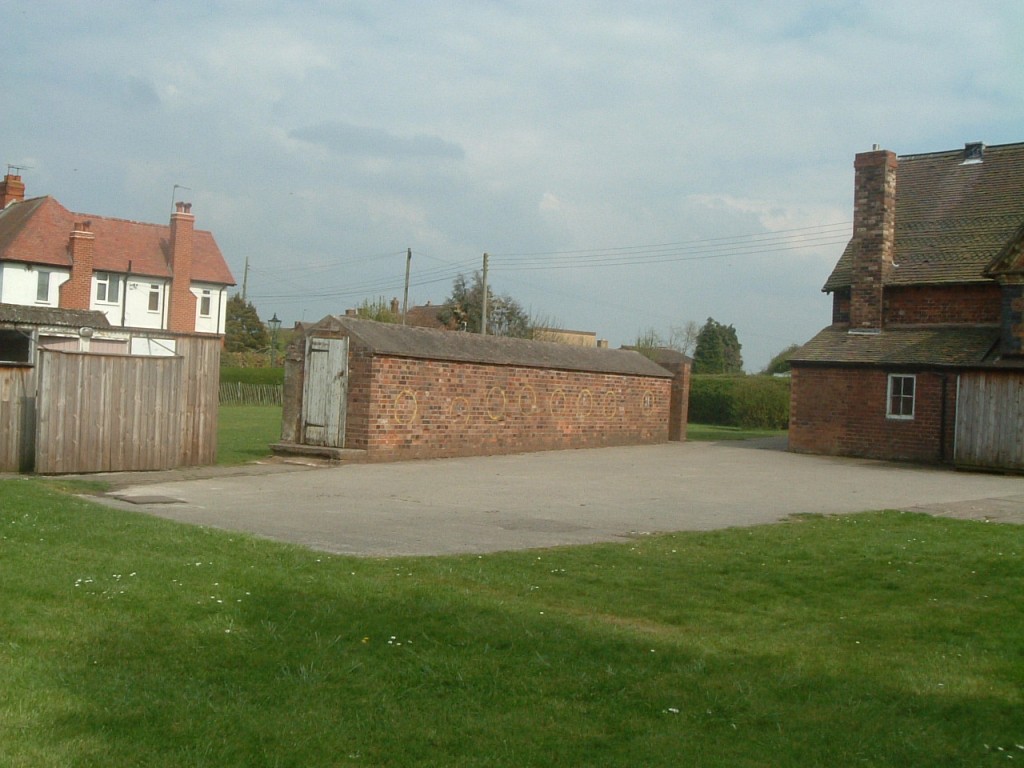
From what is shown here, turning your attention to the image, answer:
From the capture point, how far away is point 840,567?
9867mm

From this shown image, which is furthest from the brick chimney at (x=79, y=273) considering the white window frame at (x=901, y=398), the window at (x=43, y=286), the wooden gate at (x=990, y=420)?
the wooden gate at (x=990, y=420)

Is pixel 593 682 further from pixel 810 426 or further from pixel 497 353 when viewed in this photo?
pixel 810 426

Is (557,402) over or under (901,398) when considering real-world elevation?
under

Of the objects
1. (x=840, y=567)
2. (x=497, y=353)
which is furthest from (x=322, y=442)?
(x=840, y=567)

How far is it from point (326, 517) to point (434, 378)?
1034cm

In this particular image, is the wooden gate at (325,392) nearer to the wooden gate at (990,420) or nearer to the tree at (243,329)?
the wooden gate at (990,420)

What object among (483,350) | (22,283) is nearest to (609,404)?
(483,350)

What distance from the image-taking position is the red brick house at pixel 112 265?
50406 millimetres

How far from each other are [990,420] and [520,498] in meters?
13.3

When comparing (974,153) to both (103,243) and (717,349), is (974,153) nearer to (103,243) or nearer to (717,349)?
(103,243)

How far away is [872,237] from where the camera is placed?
29.5 m

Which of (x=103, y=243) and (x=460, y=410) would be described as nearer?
(x=460, y=410)

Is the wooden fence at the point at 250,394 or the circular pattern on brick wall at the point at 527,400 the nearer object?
the circular pattern on brick wall at the point at 527,400

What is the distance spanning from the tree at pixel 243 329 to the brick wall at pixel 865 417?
55.4m
